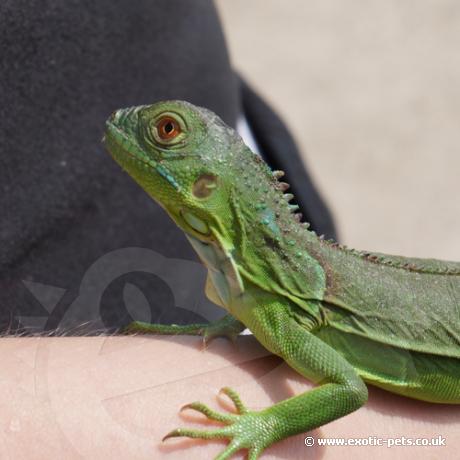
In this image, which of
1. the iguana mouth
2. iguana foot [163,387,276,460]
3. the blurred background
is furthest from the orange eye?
the blurred background

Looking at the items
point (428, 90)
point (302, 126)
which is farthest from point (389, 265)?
point (428, 90)

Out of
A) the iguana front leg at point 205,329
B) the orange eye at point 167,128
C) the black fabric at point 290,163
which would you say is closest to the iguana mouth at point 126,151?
the orange eye at point 167,128

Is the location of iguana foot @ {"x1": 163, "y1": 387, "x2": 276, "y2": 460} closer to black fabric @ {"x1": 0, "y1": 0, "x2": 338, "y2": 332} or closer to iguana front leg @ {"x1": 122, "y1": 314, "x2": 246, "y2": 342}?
iguana front leg @ {"x1": 122, "y1": 314, "x2": 246, "y2": 342}

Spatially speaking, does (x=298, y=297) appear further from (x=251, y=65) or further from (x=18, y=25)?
(x=251, y=65)

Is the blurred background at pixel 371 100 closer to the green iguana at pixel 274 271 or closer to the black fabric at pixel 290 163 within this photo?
the black fabric at pixel 290 163

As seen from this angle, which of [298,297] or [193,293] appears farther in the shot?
[193,293]

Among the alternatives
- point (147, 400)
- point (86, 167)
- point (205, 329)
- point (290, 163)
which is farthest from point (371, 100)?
point (147, 400)
